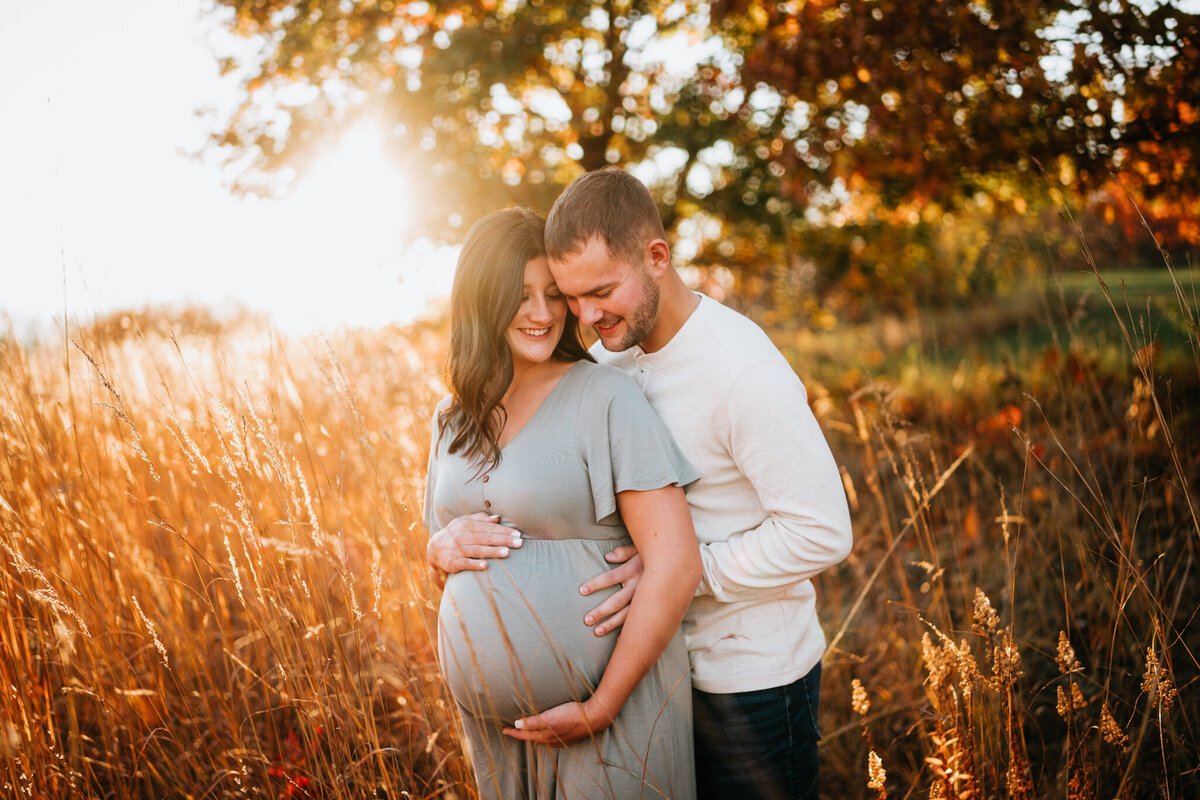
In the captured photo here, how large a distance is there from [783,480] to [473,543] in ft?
2.42

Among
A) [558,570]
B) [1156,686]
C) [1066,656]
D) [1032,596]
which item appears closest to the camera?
[1156,686]

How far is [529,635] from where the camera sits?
1.66 m

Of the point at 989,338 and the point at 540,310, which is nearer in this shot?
the point at 540,310

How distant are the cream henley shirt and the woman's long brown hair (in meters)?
0.38

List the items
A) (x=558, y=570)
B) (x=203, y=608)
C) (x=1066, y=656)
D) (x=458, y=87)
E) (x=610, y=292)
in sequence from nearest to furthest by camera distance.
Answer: (x=1066, y=656), (x=558, y=570), (x=610, y=292), (x=203, y=608), (x=458, y=87)

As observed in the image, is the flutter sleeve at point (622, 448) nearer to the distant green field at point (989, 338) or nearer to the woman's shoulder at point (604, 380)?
the woman's shoulder at point (604, 380)

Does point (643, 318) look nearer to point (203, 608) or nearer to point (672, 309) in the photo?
point (672, 309)

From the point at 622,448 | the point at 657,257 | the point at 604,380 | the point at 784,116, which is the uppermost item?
the point at 784,116

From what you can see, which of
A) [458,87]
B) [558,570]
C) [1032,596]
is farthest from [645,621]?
[458,87]

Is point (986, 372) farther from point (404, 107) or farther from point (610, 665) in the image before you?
point (404, 107)

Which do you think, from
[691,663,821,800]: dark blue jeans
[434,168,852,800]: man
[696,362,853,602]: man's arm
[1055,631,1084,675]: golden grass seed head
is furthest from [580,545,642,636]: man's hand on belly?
[1055,631,1084,675]: golden grass seed head

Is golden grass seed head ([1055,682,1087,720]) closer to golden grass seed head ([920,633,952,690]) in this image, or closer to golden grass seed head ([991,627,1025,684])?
golden grass seed head ([991,627,1025,684])

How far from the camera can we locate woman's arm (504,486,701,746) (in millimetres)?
1626

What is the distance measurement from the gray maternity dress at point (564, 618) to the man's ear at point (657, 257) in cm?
28
